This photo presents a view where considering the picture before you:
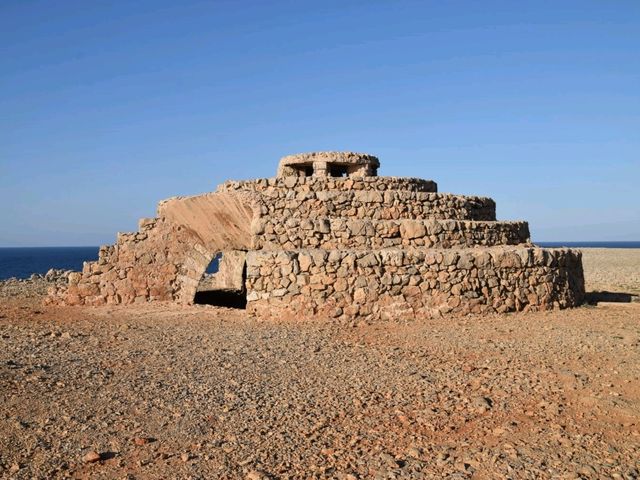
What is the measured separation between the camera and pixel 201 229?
1316cm

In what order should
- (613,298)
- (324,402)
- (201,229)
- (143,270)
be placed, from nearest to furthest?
(324,402), (201,229), (143,270), (613,298)

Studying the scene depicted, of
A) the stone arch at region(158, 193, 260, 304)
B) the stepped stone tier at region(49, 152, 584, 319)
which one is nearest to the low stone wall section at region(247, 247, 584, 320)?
the stepped stone tier at region(49, 152, 584, 319)

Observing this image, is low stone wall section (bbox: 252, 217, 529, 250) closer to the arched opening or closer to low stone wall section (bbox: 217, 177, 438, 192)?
low stone wall section (bbox: 217, 177, 438, 192)

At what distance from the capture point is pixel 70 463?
405 centimetres

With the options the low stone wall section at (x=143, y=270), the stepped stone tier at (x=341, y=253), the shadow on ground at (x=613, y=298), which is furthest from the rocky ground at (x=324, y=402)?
the shadow on ground at (x=613, y=298)

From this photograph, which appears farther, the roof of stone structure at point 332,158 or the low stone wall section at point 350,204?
the roof of stone structure at point 332,158

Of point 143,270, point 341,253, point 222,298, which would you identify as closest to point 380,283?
point 341,253

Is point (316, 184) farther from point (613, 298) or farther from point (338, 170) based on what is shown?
point (613, 298)

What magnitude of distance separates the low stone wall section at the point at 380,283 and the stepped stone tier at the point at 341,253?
19mm

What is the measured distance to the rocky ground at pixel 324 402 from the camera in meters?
4.11

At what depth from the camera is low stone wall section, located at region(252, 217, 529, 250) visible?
11.2 m

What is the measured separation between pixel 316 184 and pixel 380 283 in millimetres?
3108

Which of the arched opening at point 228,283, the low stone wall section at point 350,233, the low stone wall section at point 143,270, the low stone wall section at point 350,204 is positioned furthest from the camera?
the arched opening at point 228,283

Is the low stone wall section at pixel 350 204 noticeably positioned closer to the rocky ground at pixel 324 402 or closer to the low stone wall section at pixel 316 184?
the low stone wall section at pixel 316 184
